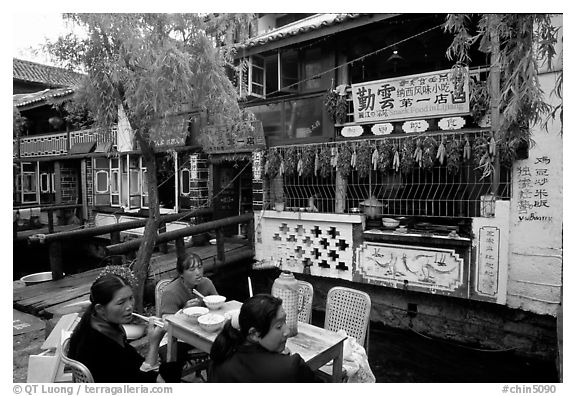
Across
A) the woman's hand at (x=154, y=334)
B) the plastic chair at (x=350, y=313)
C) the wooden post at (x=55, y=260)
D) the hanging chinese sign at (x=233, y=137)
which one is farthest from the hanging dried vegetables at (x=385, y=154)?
the wooden post at (x=55, y=260)

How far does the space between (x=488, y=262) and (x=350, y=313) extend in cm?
288

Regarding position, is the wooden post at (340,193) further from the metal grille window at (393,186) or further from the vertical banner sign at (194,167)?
the vertical banner sign at (194,167)

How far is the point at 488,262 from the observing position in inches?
217

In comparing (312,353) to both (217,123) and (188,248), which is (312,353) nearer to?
(217,123)

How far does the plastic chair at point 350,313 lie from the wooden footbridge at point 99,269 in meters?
3.01

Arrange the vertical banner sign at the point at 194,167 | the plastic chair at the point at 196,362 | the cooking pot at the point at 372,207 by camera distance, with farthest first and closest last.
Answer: the vertical banner sign at the point at 194,167 → the cooking pot at the point at 372,207 → the plastic chair at the point at 196,362

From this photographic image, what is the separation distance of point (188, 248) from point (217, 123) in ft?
14.4

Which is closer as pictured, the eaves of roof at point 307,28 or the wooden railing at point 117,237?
the wooden railing at point 117,237

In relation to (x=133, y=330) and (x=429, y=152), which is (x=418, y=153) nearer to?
(x=429, y=152)

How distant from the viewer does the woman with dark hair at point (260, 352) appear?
2068mm

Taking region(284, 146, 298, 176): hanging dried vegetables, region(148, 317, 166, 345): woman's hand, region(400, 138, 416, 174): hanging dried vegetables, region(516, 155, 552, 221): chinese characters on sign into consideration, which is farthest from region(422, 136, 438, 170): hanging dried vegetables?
region(148, 317, 166, 345): woman's hand

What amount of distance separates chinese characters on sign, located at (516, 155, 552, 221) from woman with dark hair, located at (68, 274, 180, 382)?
5164mm

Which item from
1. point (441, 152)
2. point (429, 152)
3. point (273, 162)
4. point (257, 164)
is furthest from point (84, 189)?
point (441, 152)
